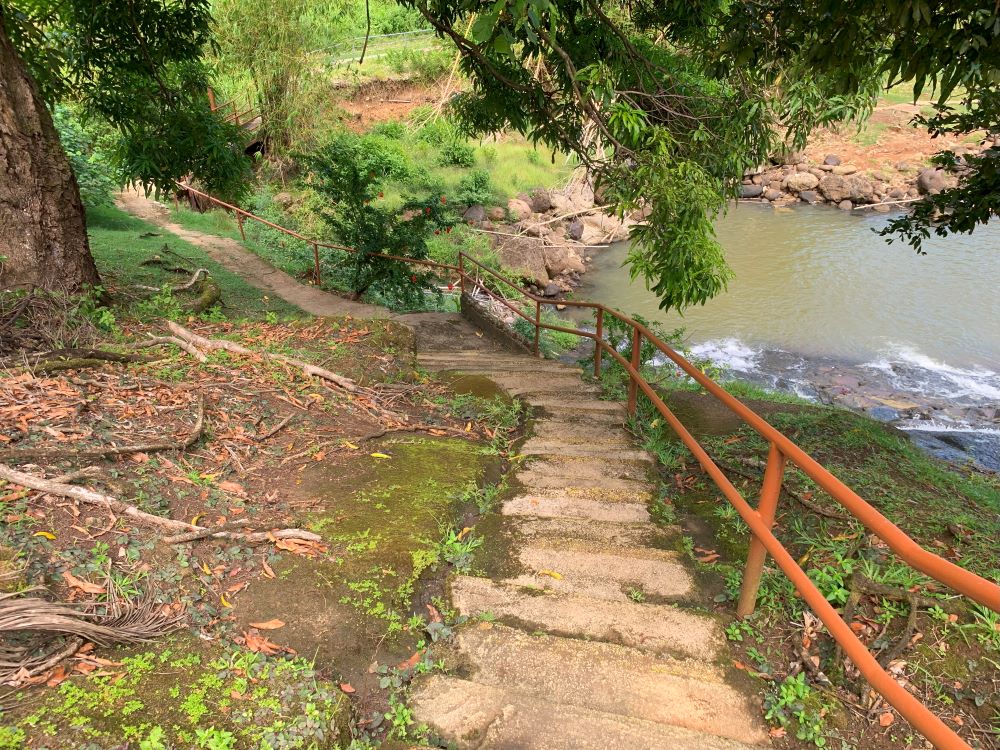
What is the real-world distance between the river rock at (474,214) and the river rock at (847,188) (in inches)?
581

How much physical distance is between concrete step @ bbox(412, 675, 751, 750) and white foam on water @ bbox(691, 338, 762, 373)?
11.5 metres

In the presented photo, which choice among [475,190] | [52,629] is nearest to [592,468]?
[52,629]

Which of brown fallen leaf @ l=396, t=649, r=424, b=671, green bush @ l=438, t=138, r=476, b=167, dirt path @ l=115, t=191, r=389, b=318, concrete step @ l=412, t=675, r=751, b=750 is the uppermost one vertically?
green bush @ l=438, t=138, r=476, b=167

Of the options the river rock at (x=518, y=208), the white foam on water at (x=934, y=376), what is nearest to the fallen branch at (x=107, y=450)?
the white foam on water at (x=934, y=376)

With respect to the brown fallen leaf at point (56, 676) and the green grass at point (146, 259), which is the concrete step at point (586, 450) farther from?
the green grass at point (146, 259)

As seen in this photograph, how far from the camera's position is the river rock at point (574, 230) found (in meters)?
21.3

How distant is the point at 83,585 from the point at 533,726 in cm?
160

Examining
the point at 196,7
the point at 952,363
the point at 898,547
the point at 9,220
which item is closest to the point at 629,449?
the point at 898,547

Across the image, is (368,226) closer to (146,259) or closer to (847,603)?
(146,259)

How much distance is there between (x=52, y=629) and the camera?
189cm

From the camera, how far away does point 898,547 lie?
1.68m

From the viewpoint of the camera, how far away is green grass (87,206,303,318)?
25.7 ft

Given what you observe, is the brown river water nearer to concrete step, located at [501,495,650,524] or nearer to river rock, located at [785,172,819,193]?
river rock, located at [785,172,819,193]

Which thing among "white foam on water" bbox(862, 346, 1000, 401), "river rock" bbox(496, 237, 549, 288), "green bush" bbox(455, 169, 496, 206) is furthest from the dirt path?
"white foam on water" bbox(862, 346, 1000, 401)
